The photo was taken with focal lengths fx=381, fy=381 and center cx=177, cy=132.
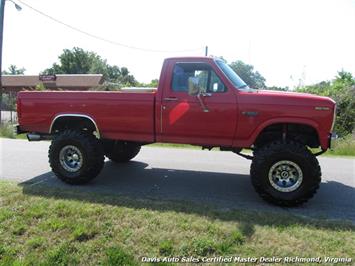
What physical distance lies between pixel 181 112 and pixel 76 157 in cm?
208

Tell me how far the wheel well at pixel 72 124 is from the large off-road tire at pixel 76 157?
263 millimetres

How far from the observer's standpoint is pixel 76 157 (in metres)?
6.80

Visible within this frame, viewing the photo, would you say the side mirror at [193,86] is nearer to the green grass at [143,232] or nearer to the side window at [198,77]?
the side window at [198,77]

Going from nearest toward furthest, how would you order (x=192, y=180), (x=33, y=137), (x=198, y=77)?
(x=198, y=77) < (x=33, y=137) < (x=192, y=180)

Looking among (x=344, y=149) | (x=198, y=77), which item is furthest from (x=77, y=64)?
(x=198, y=77)

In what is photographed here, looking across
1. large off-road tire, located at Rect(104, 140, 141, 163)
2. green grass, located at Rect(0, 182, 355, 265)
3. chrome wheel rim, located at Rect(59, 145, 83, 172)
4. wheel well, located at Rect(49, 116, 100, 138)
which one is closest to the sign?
large off-road tire, located at Rect(104, 140, 141, 163)

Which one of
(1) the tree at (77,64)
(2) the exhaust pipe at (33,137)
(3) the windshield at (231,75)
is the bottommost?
(2) the exhaust pipe at (33,137)

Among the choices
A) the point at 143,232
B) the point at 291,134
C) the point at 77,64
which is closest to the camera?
the point at 143,232

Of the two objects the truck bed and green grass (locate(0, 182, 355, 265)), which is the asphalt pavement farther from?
the truck bed

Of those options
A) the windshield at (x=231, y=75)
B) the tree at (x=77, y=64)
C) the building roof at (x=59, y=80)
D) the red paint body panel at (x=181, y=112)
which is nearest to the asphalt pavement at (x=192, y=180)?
the red paint body panel at (x=181, y=112)

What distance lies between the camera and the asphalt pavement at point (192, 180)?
5.83 metres

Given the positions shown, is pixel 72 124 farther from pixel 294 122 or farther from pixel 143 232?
pixel 294 122

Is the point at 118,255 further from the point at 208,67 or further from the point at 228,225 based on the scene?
the point at 208,67

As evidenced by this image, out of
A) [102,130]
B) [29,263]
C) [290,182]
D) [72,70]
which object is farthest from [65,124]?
[72,70]
